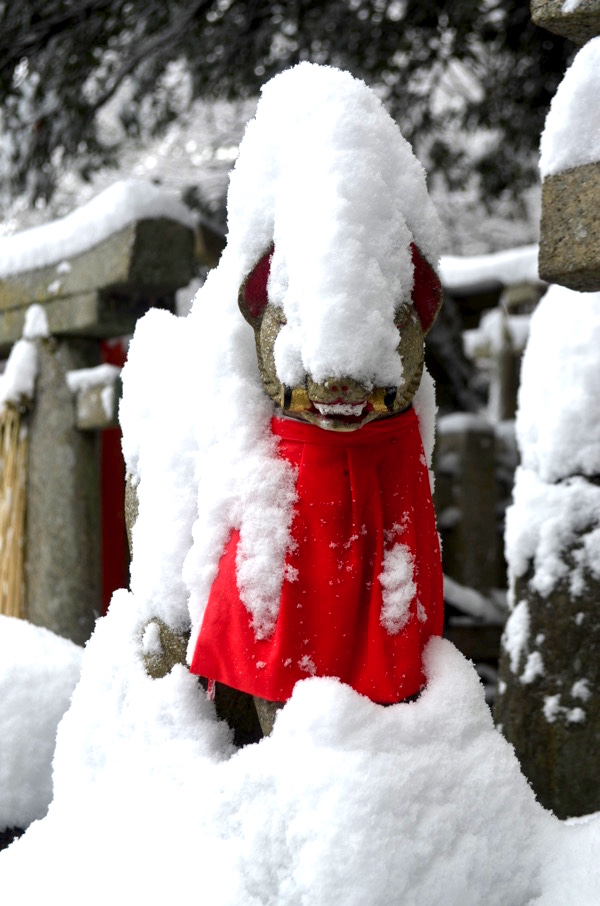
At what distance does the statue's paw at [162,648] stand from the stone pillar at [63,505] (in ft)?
4.67

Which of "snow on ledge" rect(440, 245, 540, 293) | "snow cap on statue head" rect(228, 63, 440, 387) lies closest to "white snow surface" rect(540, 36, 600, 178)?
"snow cap on statue head" rect(228, 63, 440, 387)

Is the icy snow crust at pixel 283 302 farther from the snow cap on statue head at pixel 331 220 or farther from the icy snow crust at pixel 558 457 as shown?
the icy snow crust at pixel 558 457

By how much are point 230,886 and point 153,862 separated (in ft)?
→ 0.43

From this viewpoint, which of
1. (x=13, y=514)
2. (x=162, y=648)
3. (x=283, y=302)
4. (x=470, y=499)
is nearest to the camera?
(x=283, y=302)

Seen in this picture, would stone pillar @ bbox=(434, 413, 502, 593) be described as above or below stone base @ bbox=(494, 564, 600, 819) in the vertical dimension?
below

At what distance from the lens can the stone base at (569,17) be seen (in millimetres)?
1509

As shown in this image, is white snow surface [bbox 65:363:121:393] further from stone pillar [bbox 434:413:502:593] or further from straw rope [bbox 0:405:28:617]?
stone pillar [bbox 434:413:502:593]

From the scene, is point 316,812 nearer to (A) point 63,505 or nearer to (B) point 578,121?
(B) point 578,121

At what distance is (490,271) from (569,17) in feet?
12.4

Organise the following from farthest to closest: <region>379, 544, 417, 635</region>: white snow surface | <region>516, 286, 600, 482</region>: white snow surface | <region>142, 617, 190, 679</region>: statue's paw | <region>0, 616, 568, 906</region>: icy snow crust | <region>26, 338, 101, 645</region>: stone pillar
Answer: <region>26, 338, 101, 645</region>: stone pillar
<region>516, 286, 600, 482</region>: white snow surface
<region>142, 617, 190, 679</region>: statue's paw
<region>379, 544, 417, 635</region>: white snow surface
<region>0, 616, 568, 906</region>: icy snow crust

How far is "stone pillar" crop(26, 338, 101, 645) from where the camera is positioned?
9.39 feet

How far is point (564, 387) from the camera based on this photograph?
2.27m

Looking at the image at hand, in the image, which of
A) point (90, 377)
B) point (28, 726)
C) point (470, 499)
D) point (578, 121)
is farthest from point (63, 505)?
point (470, 499)

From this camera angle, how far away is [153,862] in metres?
1.30
